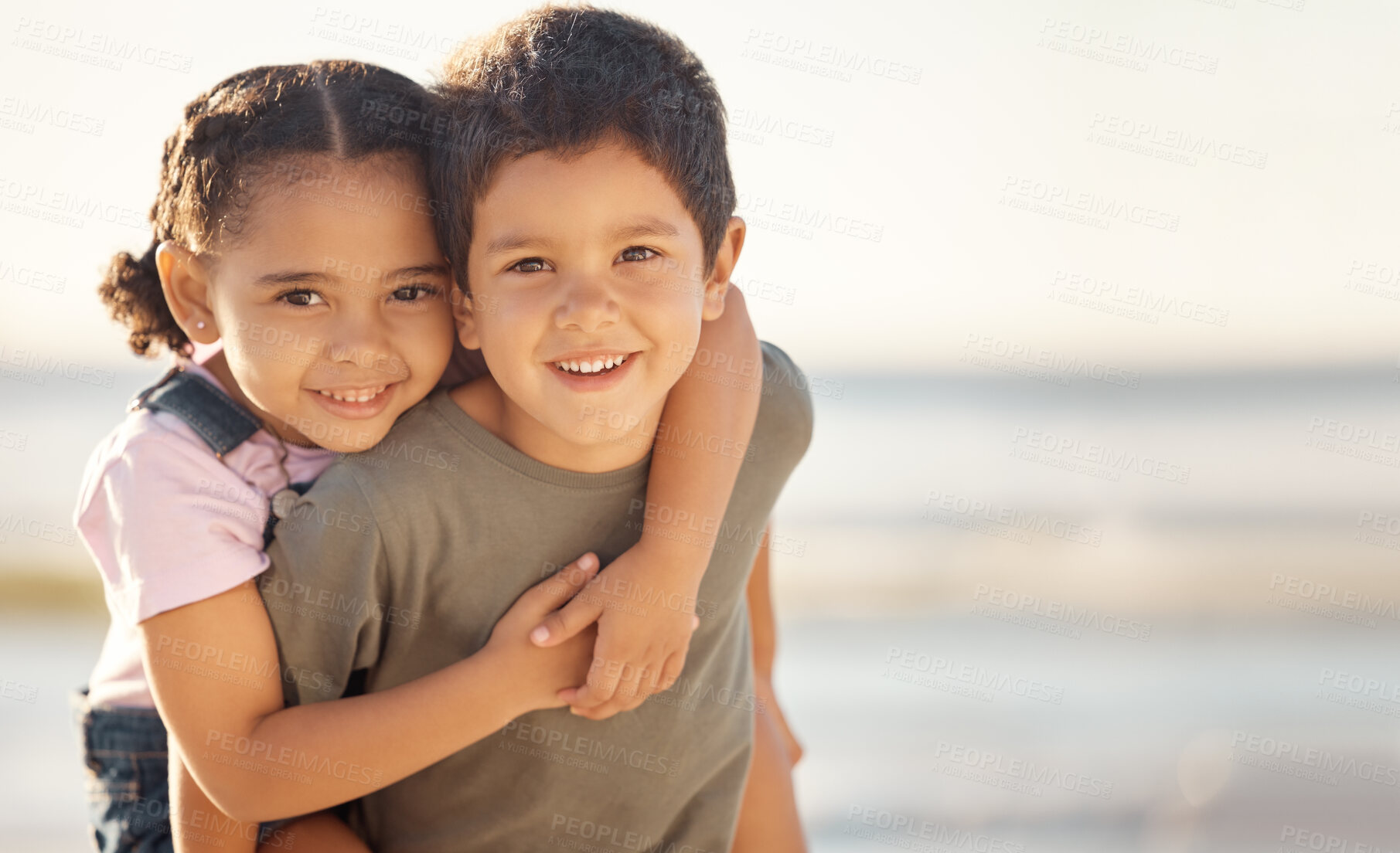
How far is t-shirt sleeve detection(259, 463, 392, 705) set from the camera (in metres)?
1.73

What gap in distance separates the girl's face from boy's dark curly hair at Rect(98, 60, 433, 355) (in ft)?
0.10

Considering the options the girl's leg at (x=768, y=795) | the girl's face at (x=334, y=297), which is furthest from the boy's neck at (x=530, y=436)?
the girl's leg at (x=768, y=795)

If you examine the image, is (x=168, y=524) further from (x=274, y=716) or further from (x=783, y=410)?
(x=783, y=410)

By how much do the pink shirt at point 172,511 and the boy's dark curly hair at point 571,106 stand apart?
1.64 feet

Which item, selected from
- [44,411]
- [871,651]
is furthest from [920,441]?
[44,411]

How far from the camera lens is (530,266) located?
1.76m

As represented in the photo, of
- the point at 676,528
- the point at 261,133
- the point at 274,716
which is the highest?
the point at 261,133

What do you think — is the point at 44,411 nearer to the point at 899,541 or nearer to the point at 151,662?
the point at 899,541

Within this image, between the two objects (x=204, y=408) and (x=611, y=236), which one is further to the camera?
(x=204, y=408)

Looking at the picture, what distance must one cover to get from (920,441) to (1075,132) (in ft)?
17.3

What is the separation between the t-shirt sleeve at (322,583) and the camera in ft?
5.66

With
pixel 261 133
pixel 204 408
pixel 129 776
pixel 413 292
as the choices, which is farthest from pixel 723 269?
pixel 129 776

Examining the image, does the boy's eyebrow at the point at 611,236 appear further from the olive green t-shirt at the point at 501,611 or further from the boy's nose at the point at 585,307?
the olive green t-shirt at the point at 501,611

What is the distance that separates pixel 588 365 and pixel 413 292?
1.13ft
